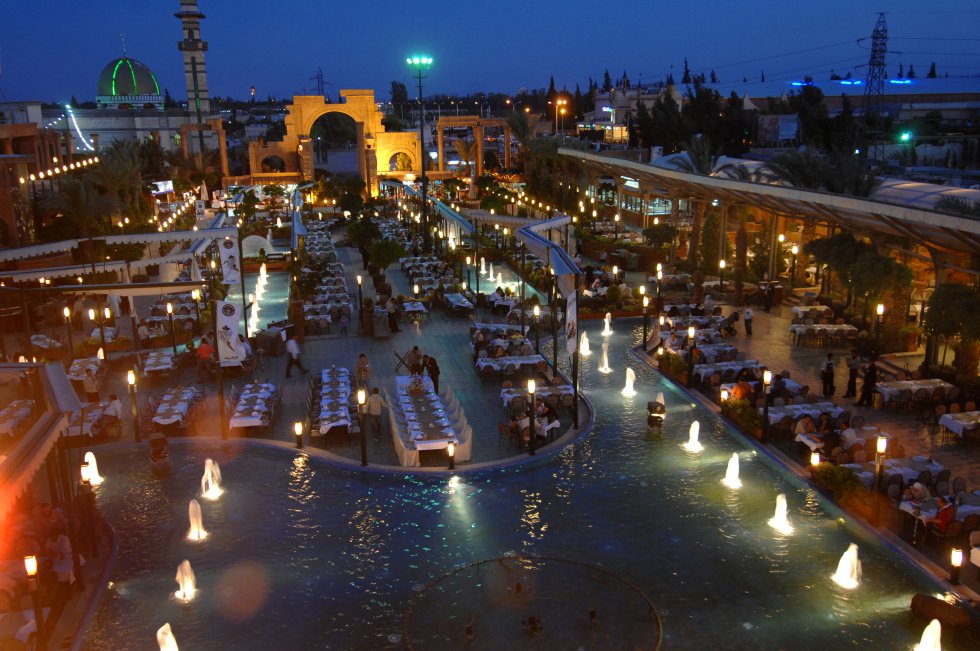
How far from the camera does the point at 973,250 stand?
18766 mm

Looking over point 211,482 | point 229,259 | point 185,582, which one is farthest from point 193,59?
point 185,582

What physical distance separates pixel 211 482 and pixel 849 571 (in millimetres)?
10461

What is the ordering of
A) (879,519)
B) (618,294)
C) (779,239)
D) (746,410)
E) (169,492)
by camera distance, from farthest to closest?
(779,239)
(618,294)
(746,410)
(169,492)
(879,519)

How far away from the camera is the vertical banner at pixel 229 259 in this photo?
24.7 metres

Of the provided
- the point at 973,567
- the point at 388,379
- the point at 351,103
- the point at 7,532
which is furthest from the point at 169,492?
the point at 351,103

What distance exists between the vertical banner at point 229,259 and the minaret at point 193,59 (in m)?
65.0

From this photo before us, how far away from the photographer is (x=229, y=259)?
24.9m

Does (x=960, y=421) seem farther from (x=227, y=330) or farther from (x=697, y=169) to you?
(x=697, y=169)

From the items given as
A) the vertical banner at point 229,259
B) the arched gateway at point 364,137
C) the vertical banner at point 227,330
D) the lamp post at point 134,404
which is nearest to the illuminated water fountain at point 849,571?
the vertical banner at point 227,330

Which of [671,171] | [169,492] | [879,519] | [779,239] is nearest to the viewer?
[879,519]

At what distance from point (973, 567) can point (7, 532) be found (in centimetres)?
1395

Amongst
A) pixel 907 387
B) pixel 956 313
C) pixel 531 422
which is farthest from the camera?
pixel 907 387

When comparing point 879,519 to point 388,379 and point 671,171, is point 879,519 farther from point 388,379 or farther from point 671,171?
point 671,171

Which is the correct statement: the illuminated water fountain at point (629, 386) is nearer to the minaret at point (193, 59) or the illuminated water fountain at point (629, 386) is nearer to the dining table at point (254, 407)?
the dining table at point (254, 407)
